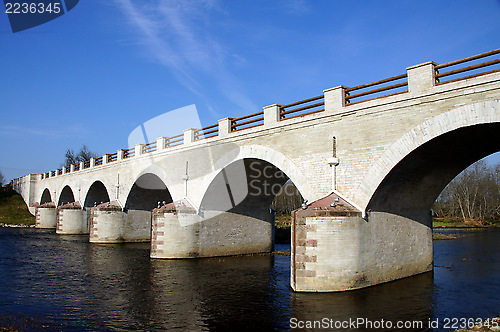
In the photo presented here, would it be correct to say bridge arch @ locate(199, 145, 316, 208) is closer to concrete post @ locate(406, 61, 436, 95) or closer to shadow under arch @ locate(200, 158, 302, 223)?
shadow under arch @ locate(200, 158, 302, 223)

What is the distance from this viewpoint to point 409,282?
15.4 meters

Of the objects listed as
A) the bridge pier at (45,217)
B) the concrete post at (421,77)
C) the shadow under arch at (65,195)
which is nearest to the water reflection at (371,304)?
the concrete post at (421,77)

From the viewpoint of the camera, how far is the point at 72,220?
40.2m

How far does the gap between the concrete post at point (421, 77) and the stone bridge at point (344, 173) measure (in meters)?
0.03

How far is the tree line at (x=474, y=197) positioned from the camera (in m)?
59.8

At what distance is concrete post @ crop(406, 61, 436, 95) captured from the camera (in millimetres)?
12367

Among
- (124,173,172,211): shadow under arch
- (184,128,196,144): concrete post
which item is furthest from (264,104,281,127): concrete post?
(124,173,172,211): shadow under arch

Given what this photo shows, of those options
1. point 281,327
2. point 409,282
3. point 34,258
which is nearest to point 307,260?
point 281,327

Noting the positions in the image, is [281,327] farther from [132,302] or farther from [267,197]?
[267,197]

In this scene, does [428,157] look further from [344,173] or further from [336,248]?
[336,248]

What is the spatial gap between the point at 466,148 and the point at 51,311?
1487 centimetres

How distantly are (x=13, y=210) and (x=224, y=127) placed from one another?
205 ft

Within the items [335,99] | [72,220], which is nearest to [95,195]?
[72,220]

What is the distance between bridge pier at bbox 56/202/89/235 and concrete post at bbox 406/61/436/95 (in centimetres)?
3734
